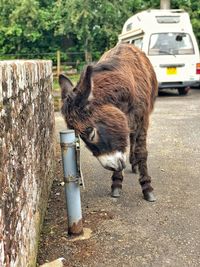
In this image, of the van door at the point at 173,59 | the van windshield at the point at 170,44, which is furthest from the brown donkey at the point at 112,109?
the van windshield at the point at 170,44

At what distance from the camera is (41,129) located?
4.26 meters

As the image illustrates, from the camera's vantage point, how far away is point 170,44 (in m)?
13.7

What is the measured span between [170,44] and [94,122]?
1074 centimetres

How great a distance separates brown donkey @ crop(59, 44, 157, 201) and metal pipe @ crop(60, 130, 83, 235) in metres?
0.20

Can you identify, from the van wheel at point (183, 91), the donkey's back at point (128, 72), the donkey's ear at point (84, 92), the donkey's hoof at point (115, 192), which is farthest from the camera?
the van wheel at point (183, 91)

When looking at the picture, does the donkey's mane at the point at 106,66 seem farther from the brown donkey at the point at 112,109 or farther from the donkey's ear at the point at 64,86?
the donkey's ear at the point at 64,86

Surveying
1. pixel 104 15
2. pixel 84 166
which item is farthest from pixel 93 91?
pixel 104 15

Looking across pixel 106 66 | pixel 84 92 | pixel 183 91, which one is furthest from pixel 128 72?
pixel 183 91

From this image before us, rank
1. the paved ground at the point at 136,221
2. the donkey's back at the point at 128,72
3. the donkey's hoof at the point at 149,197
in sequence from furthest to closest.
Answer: the donkey's hoof at the point at 149,197 < the donkey's back at the point at 128,72 < the paved ground at the point at 136,221

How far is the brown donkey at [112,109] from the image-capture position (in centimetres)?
361

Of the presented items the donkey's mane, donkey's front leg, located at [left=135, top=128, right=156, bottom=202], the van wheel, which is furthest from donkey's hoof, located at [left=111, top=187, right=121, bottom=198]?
the van wheel

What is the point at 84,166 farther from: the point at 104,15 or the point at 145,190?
the point at 104,15

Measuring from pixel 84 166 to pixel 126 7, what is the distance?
1406 centimetres

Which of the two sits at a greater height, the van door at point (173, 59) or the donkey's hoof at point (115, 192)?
the van door at point (173, 59)
